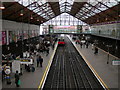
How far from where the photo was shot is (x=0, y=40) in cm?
1925

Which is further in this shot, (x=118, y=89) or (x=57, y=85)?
(x=57, y=85)

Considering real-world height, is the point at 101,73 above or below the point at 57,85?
above

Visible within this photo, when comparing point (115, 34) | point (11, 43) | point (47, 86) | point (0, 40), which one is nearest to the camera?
point (47, 86)

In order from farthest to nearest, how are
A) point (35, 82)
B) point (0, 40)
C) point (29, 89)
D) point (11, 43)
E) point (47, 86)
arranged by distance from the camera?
1. point (11, 43)
2. point (0, 40)
3. point (47, 86)
4. point (35, 82)
5. point (29, 89)

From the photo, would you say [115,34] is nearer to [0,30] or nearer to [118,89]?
[118,89]

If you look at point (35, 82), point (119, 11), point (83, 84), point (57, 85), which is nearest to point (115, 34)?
point (119, 11)

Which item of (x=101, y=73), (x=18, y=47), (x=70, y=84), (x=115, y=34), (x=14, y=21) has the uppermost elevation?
(x=14, y=21)

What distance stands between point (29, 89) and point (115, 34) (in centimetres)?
1626

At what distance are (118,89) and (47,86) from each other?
6.43 metres

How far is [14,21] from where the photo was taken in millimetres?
27328

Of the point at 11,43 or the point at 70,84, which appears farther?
the point at 11,43

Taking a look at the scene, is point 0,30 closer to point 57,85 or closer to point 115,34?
point 57,85

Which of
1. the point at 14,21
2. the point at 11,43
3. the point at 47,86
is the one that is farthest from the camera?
the point at 14,21

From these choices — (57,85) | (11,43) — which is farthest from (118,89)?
(11,43)
